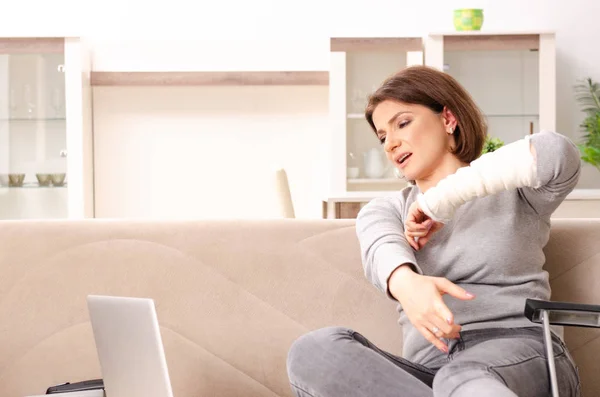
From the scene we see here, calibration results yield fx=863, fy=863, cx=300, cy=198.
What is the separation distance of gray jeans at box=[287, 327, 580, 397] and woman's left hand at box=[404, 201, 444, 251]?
0.20 metres

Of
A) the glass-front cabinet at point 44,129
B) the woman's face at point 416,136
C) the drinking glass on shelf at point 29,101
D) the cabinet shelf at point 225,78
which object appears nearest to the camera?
the woman's face at point 416,136

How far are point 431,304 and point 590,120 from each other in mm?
4189

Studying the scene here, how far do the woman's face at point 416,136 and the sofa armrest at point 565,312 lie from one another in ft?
1.62

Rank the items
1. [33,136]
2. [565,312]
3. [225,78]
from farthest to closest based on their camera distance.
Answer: [225,78]
[33,136]
[565,312]

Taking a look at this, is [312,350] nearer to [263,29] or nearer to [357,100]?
[357,100]

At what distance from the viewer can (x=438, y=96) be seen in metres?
1.72

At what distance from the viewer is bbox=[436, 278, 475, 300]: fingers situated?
133cm

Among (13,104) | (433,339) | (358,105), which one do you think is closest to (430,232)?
(433,339)

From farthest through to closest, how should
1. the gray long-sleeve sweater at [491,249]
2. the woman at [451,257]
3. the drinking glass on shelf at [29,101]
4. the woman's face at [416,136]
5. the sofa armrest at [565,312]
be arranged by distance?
the drinking glass on shelf at [29,101], the woman's face at [416,136], the gray long-sleeve sweater at [491,249], the woman at [451,257], the sofa armrest at [565,312]

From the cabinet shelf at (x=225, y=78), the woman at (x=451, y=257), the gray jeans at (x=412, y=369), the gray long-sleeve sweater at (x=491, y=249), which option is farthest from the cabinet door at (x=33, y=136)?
the gray jeans at (x=412, y=369)

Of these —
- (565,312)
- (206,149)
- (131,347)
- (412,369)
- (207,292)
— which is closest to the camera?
(565,312)

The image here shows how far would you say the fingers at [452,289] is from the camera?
4.36ft

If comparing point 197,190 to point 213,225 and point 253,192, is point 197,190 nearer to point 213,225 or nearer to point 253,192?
point 253,192

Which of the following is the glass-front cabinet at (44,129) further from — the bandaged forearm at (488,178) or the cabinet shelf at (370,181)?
the bandaged forearm at (488,178)
